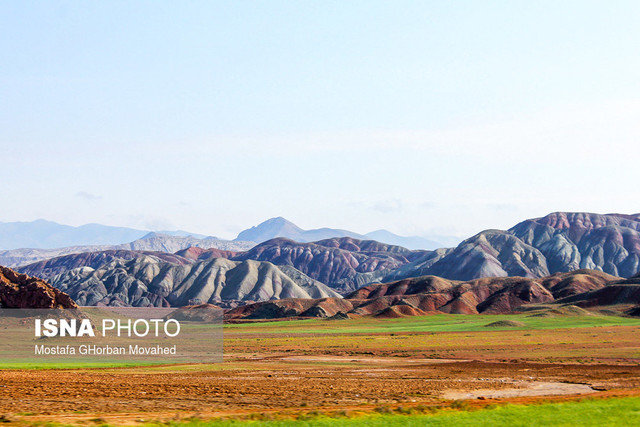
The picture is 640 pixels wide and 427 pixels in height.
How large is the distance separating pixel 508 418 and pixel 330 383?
18.2 m

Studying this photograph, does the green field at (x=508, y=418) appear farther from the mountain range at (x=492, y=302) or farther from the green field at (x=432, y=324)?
the mountain range at (x=492, y=302)

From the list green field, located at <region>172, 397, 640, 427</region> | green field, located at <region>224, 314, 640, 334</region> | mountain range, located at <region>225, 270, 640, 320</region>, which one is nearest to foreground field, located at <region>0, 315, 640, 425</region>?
green field, located at <region>172, 397, 640, 427</region>

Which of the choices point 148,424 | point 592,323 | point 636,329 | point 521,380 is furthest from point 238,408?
point 592,323

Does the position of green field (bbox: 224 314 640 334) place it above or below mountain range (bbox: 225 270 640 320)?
below

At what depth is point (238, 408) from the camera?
29250 mm

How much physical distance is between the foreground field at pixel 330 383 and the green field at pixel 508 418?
25 cm

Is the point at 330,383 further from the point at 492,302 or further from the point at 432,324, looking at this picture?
the point at 492,302


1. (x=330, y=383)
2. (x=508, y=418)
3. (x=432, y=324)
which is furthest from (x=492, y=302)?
(x=508, y=418)

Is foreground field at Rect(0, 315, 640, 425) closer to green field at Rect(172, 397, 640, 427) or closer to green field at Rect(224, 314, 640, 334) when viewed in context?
green field at Rect(172, 397, 640, 427)

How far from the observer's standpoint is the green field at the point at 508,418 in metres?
23.6

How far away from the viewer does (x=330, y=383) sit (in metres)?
41.7

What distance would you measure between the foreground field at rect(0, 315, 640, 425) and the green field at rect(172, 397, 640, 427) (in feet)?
0.82

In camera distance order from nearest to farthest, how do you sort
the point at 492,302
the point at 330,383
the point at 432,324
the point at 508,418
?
the point at 508,418
the point at 330,383
the point at 432,324
the point at 492,302

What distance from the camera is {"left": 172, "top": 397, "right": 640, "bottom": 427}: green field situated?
2364 centimetres
